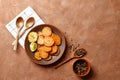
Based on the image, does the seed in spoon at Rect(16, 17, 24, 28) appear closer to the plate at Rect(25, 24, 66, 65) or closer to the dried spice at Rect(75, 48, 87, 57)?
the plate at Rect(25, 24, 66, 65)

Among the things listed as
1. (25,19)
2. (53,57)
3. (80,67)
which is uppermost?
(25,19)

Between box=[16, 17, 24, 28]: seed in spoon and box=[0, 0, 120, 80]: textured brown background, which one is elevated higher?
box=[16, 17, 24, 28]: seed in spoon

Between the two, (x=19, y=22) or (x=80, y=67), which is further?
(x=19, y=22)

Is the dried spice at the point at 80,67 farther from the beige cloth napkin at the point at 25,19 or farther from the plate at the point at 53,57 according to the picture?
the beige cloth napkin at the point at 25,19

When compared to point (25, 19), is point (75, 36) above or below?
A: below

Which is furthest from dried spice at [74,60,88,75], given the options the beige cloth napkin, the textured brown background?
the beige cloth napkin

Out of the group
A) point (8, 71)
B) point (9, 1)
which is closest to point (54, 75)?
point (8, 71)

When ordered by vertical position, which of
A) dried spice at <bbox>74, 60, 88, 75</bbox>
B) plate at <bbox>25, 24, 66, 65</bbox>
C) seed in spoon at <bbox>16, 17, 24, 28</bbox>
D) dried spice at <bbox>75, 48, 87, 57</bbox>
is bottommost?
dried spice at <bbox>74, 60, 88, 75</bbox>

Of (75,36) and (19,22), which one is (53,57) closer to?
(75,36)

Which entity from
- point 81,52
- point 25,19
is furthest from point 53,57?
point 25,19
